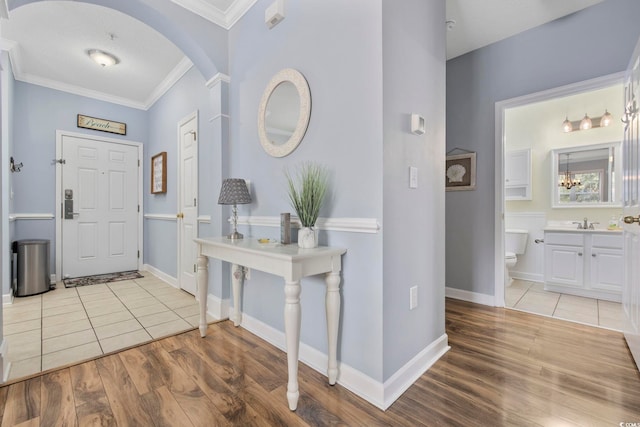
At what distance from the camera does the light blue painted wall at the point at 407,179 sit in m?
1.51

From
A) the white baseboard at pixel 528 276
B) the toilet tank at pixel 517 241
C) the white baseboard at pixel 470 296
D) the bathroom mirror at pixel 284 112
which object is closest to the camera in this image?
the bathroom mirror at pixel 284 112

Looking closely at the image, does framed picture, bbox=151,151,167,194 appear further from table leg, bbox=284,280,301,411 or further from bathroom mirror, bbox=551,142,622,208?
bathroom mirror, bbox=551,142,622,208

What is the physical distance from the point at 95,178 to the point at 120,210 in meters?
0.56

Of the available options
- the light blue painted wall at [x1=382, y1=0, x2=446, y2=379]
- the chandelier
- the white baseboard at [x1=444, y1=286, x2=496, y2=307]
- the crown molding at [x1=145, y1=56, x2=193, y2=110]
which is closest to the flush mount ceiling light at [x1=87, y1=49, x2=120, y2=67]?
the crown molding at [x1=145, y1=56, x2=193, y2=110]

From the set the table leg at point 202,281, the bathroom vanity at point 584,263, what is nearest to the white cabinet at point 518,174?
the bathroom vanity at point 584,263

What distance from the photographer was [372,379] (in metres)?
1.49

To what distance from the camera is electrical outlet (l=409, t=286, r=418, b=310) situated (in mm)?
1678

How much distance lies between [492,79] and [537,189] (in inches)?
77.4

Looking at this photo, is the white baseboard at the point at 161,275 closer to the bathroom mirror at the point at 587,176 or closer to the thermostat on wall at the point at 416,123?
the thermostat on wall at the point at 416,123

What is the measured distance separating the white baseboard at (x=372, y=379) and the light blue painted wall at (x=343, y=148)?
0.05m

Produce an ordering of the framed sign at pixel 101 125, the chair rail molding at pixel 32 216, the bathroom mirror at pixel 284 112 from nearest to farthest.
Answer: the bathroom mirror at pixel 284 112, the chair rail molding at pixel 32 216, the framed sign at pixel 101 125

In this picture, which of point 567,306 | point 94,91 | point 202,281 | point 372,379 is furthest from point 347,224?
point 94,91

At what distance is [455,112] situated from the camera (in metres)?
3.18

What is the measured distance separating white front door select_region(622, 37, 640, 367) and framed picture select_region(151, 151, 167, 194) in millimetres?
4656
